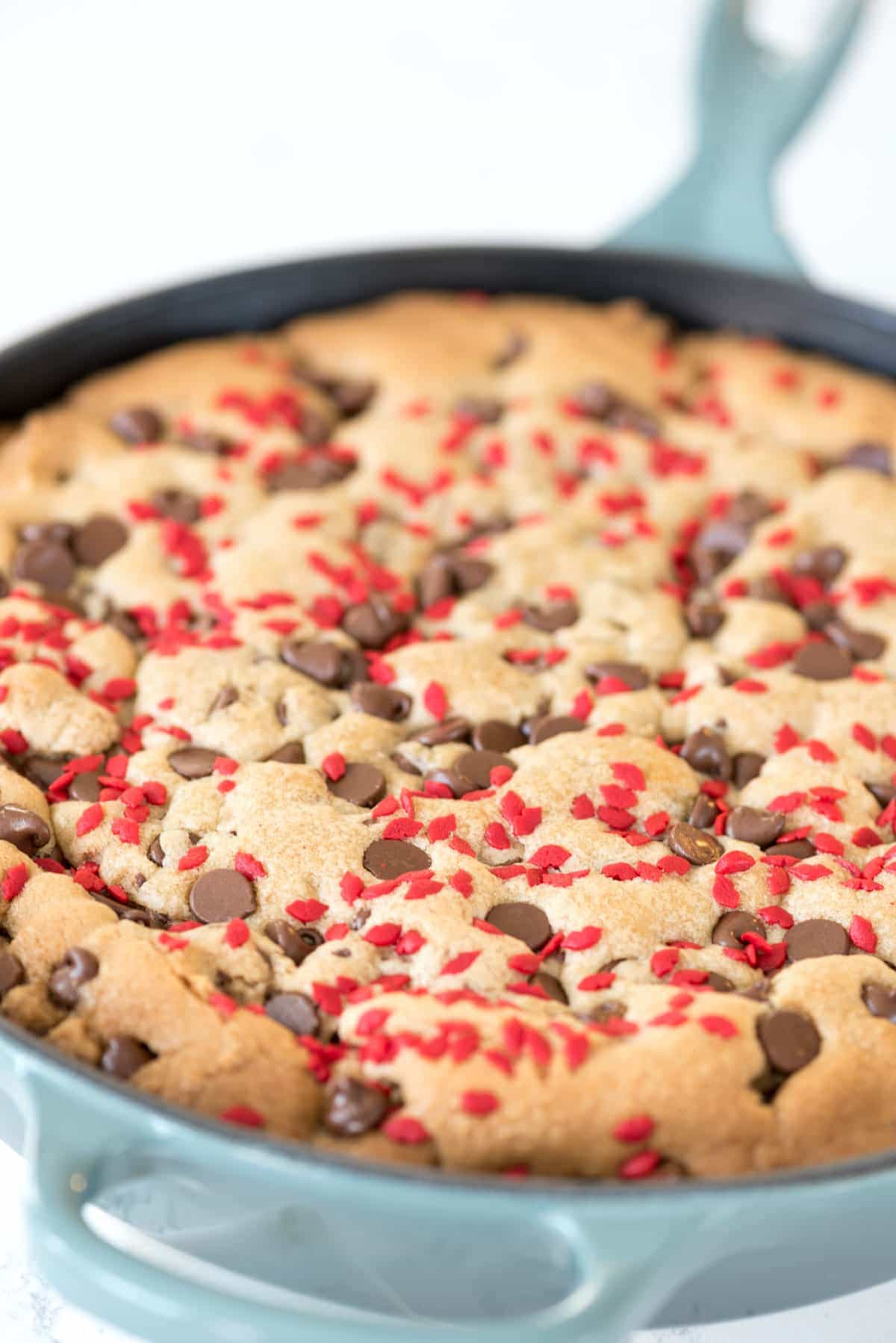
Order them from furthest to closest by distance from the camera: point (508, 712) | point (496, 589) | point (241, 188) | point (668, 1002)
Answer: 1. point (241, 188)
2. point (496, 589)
3. point (508, 712)
4. point (668, 1002)

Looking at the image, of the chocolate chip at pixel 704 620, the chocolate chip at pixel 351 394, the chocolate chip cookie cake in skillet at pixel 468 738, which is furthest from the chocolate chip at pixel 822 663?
the chocolate chip at pixel 351 394

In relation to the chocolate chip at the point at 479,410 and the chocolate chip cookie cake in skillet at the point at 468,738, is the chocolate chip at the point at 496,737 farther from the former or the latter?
the chocolate chip at the point at 479,410

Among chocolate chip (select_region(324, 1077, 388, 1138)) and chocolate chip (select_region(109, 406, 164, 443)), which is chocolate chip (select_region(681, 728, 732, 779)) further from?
chocolate chip (select_region(109, 406, 164, 443))

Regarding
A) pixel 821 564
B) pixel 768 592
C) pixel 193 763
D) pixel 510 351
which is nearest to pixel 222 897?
pixel 193 763

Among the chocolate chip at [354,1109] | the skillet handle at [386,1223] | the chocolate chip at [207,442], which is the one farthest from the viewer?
the chocolate chip at [207,442]

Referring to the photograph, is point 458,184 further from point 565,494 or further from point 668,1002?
point 668,1002

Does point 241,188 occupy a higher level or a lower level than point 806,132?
lower

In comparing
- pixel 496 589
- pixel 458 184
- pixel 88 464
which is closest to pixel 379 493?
pixel 496 589
